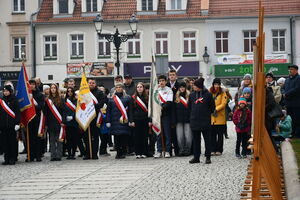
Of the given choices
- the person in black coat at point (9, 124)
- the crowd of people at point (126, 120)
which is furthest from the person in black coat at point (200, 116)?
the person in black coat at point (9, 124)

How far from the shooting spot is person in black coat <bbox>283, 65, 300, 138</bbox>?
17797mm

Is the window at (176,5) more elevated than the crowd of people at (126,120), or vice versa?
the window at (176,5)

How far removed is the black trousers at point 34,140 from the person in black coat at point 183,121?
3.33 m

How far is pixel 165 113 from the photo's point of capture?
691 inches

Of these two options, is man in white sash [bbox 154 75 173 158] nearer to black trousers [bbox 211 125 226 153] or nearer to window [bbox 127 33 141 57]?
black trousers [bbox 211 125 226 153]

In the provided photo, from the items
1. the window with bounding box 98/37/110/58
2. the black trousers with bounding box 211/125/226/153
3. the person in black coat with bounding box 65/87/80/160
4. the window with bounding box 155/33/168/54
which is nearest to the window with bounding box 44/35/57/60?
the window with bounding box 98/37/110/58

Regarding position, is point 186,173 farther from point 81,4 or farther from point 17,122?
point 81,4

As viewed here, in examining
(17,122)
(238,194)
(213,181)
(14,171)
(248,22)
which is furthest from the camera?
(248,22)

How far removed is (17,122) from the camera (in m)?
16.8

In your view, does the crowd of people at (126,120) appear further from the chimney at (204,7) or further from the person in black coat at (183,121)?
the chimney at (204,7)

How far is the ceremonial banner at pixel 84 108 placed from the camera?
17484 millimetres

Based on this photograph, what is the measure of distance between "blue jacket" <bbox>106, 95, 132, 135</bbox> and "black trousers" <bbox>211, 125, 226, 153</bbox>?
6.65 feet

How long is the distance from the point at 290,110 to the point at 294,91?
2.00ft

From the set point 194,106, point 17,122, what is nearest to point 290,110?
point 194,106
